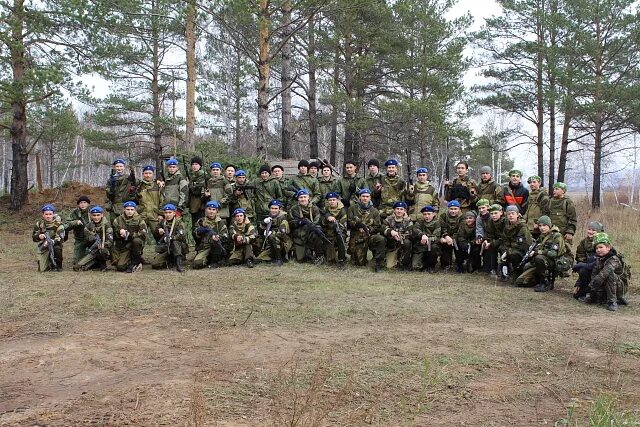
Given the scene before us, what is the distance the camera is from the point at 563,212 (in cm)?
818

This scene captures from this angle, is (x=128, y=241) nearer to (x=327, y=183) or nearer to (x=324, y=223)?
(x=324, y=223)

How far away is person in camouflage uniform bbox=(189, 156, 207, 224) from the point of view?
32.0ft

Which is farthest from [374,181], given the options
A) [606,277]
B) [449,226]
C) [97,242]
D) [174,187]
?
[97,242]

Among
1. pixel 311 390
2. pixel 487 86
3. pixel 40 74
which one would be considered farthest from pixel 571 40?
pixel 311 390

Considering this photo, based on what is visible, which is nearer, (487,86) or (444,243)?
(444,243)

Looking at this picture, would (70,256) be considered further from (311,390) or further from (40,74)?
(311,390)

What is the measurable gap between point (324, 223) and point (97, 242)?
382 cm

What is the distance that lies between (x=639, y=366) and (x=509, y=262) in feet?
12.8

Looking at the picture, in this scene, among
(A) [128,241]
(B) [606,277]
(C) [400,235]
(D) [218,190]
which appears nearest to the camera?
→ (B) [606,277]

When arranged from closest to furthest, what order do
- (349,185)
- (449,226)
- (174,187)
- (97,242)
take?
1. (97,242)
2. (449,226)
3. (174,187)
4. (349,185)

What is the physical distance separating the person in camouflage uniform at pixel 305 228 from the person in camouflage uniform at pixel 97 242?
10.2 feet

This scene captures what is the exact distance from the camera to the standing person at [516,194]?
8.73m

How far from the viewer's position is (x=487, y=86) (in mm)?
22141

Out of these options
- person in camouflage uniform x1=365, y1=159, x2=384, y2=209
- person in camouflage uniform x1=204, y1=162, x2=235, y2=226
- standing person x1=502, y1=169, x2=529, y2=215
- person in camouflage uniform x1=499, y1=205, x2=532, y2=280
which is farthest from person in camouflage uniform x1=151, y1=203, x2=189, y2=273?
standing person x1=502, y1=169, x2=529, y2=215
